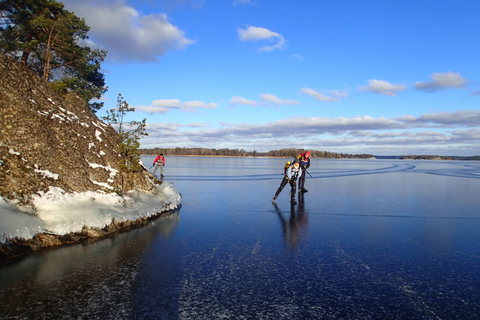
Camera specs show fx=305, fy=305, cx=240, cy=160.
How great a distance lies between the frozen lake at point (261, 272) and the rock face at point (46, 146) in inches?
88.9

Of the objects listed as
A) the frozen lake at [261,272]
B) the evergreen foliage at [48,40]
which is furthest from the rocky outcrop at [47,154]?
the evergreen foliage at [48,40]

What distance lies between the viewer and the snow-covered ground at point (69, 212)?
19.9ft

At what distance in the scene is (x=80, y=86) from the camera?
1830cm

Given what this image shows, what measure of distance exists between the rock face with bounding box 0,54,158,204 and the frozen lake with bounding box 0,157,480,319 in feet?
7.41

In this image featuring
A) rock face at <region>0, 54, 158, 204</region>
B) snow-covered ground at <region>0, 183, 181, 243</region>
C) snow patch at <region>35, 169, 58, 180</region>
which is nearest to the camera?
snow-covered ground at <region>0, 183, 181, 243</region>

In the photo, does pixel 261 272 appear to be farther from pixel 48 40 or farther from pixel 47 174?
pixel 48 40

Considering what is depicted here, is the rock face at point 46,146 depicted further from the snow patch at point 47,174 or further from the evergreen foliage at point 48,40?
the evergreen foliage at point 48,40

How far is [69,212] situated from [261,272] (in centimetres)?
501

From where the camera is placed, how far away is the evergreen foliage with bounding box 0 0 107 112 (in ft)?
52.9

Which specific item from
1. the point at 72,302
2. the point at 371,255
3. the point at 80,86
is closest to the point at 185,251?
the point at 72,302

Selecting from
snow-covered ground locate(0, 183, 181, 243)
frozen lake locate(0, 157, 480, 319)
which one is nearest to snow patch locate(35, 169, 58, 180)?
snow-covered ground locate(0, 183, 181, 243)

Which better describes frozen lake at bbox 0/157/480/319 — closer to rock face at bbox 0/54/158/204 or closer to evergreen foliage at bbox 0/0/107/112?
rock face at bbox 0/54/158/204

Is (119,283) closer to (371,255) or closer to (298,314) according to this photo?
(298,314)

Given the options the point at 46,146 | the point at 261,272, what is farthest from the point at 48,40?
the point at 261,272
